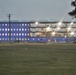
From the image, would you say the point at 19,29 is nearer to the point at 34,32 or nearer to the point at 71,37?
the point at 34,32

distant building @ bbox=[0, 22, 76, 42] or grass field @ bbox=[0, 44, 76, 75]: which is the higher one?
distant building @ bbox=[0, 22, 76, 42]

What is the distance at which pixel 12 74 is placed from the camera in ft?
34.9

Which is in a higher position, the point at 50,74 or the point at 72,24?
the point at 72,24

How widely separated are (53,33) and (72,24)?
1581 centimetres

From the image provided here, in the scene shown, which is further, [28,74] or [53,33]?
[53,33]

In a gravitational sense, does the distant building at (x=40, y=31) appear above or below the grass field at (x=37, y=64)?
above

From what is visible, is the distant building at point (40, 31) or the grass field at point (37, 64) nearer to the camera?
the grass field at point (37, 64)

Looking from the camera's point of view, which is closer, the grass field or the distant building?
the grass field

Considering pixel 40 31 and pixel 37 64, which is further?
pixel 40 31

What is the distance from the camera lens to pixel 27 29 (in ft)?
588

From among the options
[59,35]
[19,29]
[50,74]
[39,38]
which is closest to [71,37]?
[59,35]

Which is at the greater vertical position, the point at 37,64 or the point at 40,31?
the point at 40,31

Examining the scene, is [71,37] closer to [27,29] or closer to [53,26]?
[53,26]

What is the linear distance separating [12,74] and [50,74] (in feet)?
4.71
